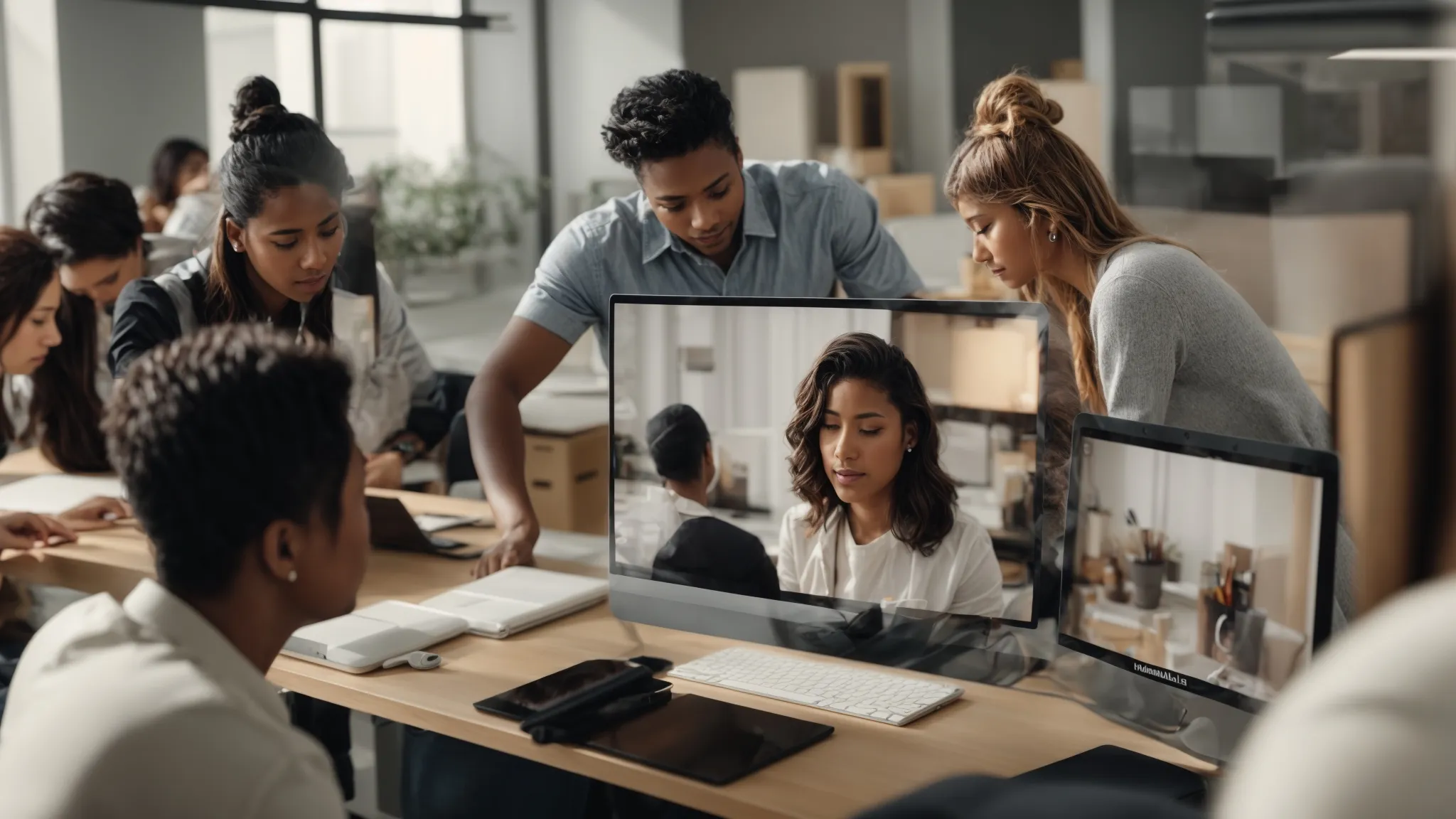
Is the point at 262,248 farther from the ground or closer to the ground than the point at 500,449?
farther from the ground

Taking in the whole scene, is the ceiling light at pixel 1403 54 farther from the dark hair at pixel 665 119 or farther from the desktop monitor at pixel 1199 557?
the dark hair at pixel 665 119

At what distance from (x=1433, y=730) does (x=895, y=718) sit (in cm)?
121

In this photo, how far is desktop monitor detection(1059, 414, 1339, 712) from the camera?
1.19 metres

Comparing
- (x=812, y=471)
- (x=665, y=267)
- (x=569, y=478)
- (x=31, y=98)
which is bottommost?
(x=569, y=478)

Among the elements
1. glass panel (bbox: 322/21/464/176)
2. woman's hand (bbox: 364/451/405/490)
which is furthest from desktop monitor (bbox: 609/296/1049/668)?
glass panel (bbox: 322/21/464/176)

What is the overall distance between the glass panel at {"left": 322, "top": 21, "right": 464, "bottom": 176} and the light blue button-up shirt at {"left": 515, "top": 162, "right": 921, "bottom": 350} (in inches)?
168

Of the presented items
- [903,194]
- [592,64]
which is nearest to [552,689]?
[903,194]

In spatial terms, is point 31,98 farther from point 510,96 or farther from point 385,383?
point 385,383

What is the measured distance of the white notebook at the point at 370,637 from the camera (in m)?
Answer: 1.63

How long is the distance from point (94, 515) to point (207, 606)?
147 cm

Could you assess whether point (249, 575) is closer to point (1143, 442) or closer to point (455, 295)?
point (1143, 442)

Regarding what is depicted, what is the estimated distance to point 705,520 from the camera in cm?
163

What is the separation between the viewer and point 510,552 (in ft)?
6.78

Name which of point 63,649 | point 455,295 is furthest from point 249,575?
point 455,295
